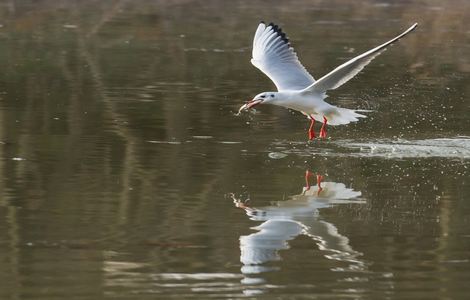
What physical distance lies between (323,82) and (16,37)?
12063 millimetres

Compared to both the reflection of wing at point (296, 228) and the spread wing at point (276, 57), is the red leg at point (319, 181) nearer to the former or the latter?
the reflection of wing at point (296, 228)

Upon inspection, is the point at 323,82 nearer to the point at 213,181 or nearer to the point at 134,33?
the point at 213,181

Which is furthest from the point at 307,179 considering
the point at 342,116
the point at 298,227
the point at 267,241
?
the point at 267,241

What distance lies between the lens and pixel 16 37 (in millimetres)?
23859

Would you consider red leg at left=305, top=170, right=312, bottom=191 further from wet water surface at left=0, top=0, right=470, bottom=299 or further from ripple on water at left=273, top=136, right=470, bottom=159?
ripple on water at left=273, top=136, right=470, bottom=159

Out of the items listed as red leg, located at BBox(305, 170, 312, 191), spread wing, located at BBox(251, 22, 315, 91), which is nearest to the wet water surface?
red leg, located at BBox(305, 170, 312, 191)

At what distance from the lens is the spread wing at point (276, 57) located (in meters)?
14.0

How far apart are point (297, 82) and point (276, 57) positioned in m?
0.40

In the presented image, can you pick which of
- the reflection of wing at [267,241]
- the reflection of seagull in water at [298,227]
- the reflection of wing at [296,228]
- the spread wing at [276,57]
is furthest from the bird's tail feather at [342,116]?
the reflection of wing at [267,241]

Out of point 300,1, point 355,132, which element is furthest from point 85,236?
point 300,1

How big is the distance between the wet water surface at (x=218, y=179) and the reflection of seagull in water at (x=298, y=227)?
0.07 feet

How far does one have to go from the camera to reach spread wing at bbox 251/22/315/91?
1400 cm

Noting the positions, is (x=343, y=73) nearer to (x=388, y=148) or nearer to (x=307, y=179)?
(x=388, y=148)

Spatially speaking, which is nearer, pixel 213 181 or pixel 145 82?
pixel 213 181
